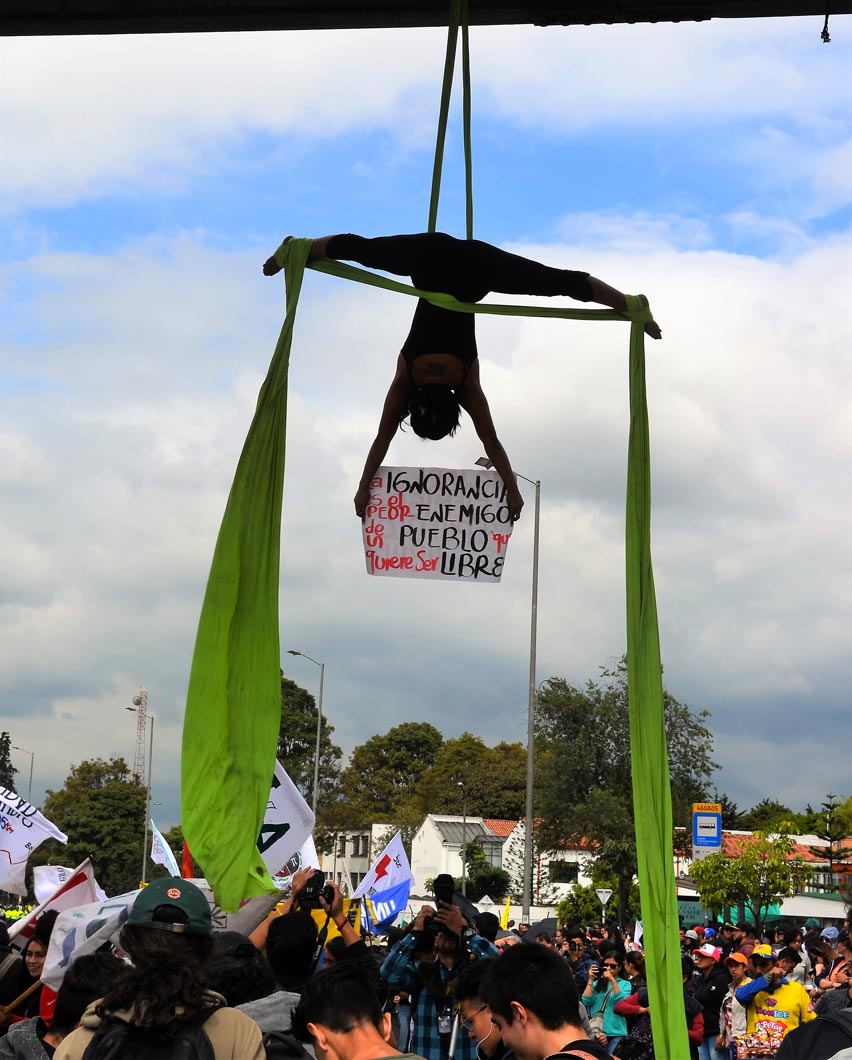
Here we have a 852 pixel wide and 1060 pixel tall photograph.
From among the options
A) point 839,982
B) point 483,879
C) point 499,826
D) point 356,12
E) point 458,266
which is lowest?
point 483,879

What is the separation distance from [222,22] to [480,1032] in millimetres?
3998

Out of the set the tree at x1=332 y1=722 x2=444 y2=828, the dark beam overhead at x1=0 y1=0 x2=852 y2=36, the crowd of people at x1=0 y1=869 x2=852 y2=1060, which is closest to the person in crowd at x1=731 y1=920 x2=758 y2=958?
the crowd of people at x1=0 y1=869 x2=852 y2=1060

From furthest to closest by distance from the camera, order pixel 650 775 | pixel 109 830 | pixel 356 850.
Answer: pixel 356 850, pixel 109 830, pixel 650 775

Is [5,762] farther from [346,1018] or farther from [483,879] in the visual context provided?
[346,1018]

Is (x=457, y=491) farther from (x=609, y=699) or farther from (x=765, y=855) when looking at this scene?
(x=609, y=699)

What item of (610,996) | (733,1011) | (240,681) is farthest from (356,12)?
(610,996)

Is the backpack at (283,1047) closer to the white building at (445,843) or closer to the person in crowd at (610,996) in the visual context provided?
the person in crowd at (610,996)

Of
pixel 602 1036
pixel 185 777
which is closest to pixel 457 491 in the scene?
pixel 185 777

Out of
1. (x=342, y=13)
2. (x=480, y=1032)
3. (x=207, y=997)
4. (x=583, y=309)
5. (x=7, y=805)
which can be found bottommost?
(x=480, y=1032)

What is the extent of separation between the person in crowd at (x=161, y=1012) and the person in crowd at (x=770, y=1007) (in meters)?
6.79

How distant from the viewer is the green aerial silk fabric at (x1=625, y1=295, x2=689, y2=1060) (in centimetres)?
397

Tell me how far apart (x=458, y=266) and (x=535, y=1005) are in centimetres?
284

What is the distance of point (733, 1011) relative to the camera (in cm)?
919

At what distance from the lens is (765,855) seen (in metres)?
29.3
